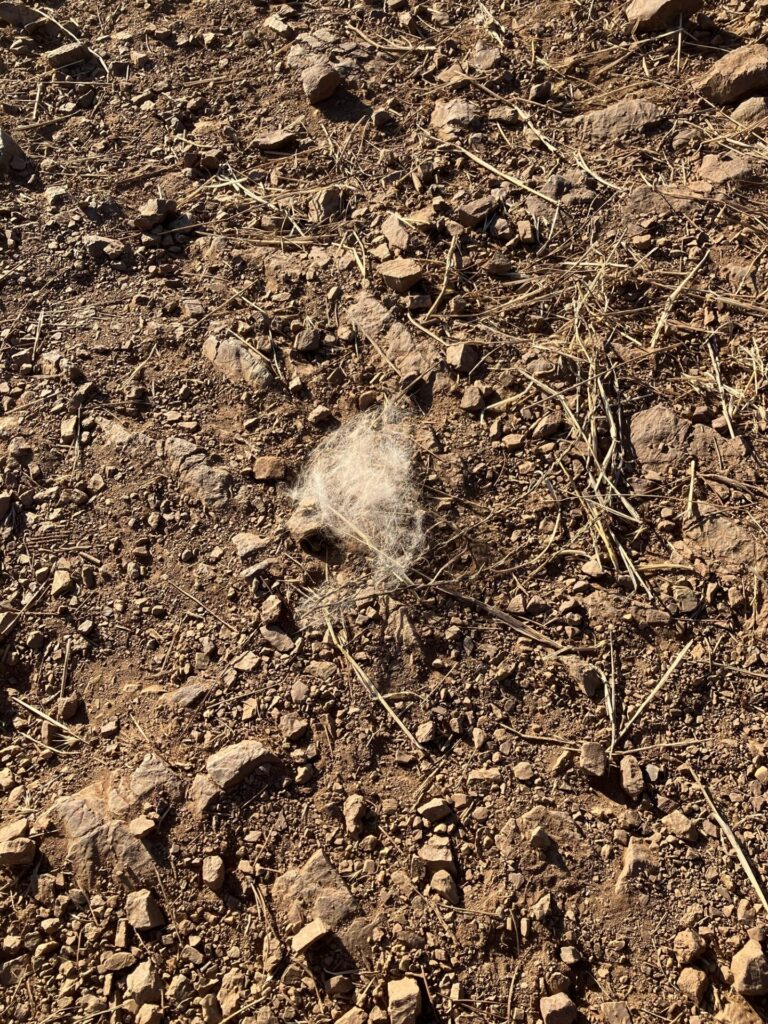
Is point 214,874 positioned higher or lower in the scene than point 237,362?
lower

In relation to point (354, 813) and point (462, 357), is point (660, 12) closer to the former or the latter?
point (462, 357)

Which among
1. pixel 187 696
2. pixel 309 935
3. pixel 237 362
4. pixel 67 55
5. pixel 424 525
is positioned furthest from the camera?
pixel 67 55

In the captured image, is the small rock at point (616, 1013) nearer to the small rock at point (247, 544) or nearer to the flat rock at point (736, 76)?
the small rock at point (247, 544)

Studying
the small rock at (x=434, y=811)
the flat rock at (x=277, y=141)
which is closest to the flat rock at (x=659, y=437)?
the small rock at (x=434, y=811)

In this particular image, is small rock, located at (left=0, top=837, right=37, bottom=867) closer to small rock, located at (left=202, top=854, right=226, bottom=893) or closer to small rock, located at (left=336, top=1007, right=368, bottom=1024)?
small rock, located at (left=202, top=854, right=226, bottom=893)

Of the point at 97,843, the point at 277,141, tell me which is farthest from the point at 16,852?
the point at 277,141

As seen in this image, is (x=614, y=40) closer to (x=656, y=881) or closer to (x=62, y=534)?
(x=62, y=534)

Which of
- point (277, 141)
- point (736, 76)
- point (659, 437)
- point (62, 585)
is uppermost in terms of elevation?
point (736, 76)
